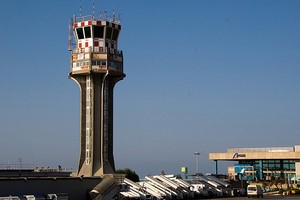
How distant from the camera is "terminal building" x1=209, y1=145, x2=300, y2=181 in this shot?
165312 mm

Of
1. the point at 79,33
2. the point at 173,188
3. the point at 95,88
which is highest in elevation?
the point at 79,33

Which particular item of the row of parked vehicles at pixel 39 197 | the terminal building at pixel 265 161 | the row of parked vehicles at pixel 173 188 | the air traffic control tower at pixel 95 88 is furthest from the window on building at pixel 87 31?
the terminal building at pixel 265 161

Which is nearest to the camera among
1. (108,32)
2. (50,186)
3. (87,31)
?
(50,186)

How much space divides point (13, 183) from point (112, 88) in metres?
38.6

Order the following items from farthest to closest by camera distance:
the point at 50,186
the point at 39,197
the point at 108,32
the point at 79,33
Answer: the point at 79,33
the point at 108,32
the point at 50,186
the point at 39,197

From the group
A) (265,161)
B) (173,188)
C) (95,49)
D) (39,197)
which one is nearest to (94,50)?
(95,49)

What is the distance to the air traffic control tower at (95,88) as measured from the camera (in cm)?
9956

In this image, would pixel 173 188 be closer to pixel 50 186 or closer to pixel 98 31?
pixel 50 186

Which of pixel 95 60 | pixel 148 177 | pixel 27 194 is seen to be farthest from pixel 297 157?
pixel 27 194

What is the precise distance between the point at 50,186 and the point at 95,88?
30.5 meters

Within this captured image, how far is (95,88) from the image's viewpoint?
330ft

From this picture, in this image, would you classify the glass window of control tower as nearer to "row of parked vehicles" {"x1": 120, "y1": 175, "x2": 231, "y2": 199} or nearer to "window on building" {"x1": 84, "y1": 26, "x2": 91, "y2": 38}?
"window on building" {"x1": 84, "y1": 26, "x2": 91, "y2": 38}

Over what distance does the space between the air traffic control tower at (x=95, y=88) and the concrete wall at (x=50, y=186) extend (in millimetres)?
14607

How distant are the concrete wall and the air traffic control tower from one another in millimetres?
14607
